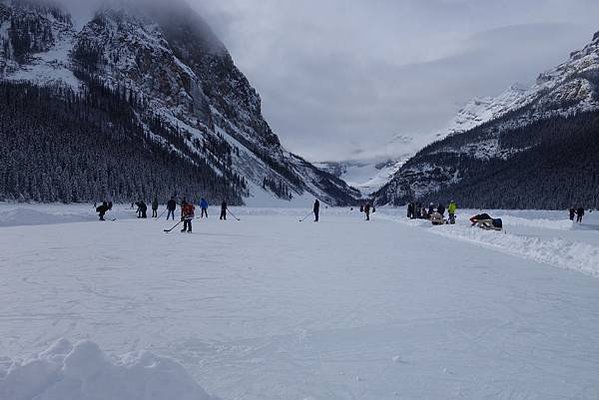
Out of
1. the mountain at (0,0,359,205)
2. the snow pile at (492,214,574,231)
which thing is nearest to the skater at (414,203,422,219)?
the snow pile at (492,214,574,231)

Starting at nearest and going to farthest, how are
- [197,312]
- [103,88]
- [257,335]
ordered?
1. [257,335]
2. [197,312]
3. [103,88]

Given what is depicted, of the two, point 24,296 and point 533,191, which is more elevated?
point 533,191

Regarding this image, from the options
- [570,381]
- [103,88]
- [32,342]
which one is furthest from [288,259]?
[103,88]

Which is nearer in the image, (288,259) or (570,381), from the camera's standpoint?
(570,381)

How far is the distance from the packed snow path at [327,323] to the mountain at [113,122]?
251ft

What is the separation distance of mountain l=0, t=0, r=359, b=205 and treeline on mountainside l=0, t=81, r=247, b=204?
0.85 ft

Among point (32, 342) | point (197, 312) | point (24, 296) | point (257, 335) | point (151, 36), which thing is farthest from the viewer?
point (151, 36)

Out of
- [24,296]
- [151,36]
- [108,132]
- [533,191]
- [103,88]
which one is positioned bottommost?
[24,296]

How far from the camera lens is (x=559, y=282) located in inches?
376

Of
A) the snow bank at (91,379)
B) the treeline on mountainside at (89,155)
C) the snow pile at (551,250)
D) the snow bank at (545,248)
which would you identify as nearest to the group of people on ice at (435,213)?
the snow bank at (545,248)

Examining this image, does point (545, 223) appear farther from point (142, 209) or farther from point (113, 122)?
point (113, 122)

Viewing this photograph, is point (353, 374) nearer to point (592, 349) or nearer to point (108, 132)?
point (592, 349)

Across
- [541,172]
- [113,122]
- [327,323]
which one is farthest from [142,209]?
[541,172]

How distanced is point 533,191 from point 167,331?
13242 cm
